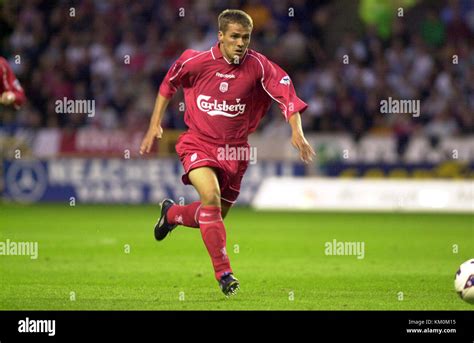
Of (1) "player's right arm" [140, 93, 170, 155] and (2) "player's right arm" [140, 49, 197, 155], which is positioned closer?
(1) "player's right arm" [140, 93, 170, 155]

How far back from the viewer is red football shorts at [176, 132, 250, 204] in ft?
32.2

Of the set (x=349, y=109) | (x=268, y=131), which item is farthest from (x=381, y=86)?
(x=268, y=131)

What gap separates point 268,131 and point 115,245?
9537 mm

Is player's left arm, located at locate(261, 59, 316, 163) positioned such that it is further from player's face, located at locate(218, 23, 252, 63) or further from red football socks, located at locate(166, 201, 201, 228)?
red football socks, located at locate(166, 201, 201, 228)

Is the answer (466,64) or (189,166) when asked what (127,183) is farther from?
(189,166)

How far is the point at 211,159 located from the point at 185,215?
1012 mm

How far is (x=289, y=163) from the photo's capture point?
73.4 ft

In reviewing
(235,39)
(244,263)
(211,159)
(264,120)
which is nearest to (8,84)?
(211,159)

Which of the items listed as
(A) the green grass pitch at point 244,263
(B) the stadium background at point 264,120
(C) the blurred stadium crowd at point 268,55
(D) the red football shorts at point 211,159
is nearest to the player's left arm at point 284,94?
(D) the red football shorts at point 211,159

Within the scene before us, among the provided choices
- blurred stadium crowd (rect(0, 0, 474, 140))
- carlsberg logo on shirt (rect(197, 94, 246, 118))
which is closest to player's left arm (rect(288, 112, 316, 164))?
carlsberg logo on shirt (rect(197, 94, 246, 118))

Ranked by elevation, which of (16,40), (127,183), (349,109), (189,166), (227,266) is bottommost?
(227,266)

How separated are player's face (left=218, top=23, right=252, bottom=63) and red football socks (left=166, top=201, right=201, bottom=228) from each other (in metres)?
1.55

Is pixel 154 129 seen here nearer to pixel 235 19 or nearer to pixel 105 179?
pixel 235 19

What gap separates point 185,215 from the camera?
10.6 metres
